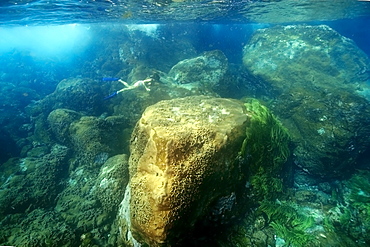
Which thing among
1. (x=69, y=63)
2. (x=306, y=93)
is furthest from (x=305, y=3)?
(x=69, y=63)

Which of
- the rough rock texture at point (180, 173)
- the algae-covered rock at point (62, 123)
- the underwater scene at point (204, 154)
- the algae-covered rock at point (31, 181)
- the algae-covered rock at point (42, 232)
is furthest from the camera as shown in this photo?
the algae-covered rock at point (62, 123)

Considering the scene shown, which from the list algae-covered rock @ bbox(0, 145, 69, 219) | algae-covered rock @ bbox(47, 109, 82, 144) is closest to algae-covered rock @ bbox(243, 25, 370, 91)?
algae-covered rock @ bbox(47, 109, 82, 144)

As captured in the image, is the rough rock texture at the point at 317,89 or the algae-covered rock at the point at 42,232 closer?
the algae-covered rock at the point at 42,232

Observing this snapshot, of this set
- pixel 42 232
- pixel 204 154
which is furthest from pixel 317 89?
pixel 42 232

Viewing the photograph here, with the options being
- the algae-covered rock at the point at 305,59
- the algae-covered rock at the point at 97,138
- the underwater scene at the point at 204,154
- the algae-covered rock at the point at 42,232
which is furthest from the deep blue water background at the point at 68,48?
the algae-covered rock at the point at 42,232

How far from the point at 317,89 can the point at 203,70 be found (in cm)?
685

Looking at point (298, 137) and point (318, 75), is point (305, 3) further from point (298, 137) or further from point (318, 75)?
point (298, 137)

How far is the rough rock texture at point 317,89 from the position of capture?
8422mm

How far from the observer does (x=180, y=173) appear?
382 centimetres

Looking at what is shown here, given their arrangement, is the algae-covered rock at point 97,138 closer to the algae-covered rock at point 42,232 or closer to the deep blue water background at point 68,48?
the algae-covered rock at point 42,232

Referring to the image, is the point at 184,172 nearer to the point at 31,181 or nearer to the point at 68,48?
the point at 31,181

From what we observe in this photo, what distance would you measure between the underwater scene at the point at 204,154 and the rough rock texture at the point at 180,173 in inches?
0.9

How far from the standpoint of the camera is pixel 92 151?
29.1 ft

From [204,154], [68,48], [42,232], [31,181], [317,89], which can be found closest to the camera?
[204,154]
